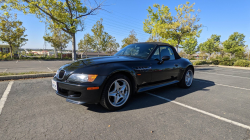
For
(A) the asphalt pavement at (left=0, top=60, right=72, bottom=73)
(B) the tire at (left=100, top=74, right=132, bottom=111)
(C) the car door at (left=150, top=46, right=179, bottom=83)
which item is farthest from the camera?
(A) the asphalt pavement at (left=0, top=60, right=72, bottom=73)

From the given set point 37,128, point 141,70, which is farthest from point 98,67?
point 37,128

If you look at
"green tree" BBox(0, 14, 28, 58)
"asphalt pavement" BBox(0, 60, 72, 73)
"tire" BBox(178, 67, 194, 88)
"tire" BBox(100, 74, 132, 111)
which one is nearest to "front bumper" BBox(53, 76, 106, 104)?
"tire" BBox(100, 74, 132, 111)

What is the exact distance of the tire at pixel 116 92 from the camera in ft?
8.46

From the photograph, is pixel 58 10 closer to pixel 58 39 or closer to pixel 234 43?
pixel 58 39

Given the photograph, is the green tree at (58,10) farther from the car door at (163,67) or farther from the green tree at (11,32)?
the green tree at (11,32)

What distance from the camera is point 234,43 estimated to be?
3209 cm

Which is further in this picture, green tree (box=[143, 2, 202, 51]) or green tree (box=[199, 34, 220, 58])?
green tree (box=[199, 34, 220, 58])

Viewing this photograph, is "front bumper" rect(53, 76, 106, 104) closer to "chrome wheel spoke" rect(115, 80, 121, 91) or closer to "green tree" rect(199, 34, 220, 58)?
"chrome wheel spoke" rect(115, 80, 121, 91)

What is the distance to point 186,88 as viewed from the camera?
4.75 meters

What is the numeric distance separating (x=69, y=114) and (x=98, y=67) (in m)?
1.05

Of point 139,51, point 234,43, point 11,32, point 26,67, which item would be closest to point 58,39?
point 11,32

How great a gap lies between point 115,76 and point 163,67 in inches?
63.3

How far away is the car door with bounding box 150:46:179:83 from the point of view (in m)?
3.48

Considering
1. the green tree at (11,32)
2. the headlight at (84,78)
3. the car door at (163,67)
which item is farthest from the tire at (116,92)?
the green tree at (11,32)
